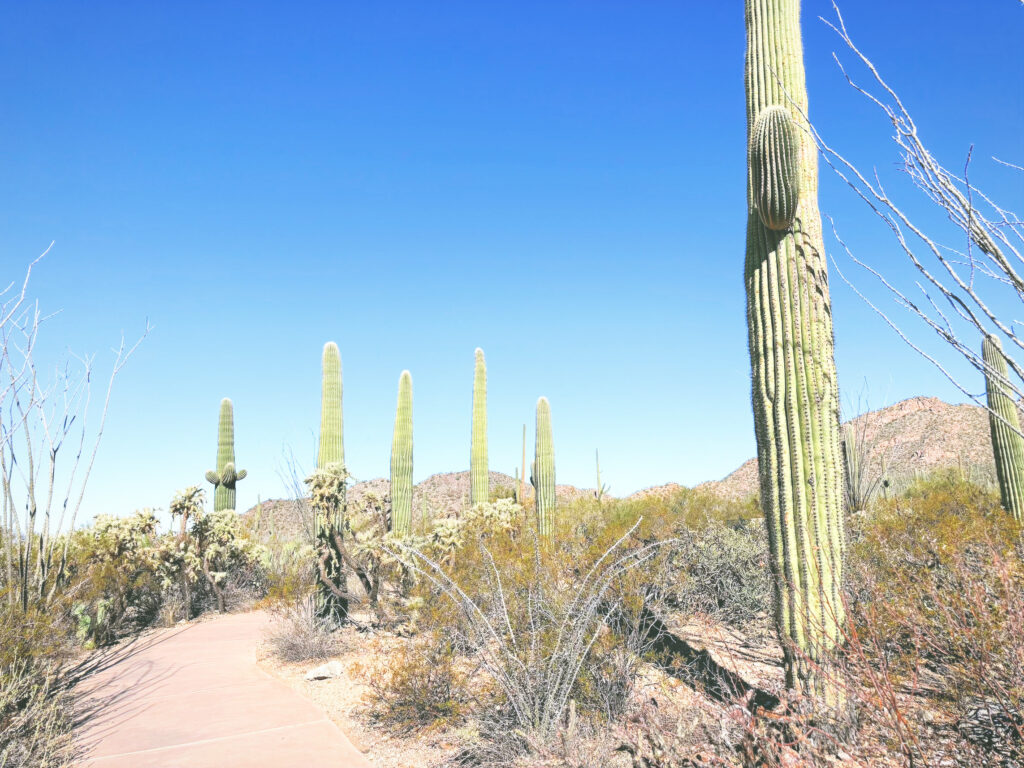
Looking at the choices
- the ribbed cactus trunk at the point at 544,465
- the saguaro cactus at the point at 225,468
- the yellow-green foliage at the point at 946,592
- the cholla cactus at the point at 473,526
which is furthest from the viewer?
the saguaro cactus at the point at 225,468

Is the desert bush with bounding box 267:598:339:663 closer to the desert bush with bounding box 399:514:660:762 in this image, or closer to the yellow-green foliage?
the desert bush with bounding box 399:514:660:762

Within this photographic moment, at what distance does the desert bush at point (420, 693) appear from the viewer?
18.3 ft

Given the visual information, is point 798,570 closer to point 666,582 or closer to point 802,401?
point 802,401

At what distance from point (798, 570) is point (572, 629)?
1.64 meters

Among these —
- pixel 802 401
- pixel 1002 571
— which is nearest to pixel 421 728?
pixel 802 401

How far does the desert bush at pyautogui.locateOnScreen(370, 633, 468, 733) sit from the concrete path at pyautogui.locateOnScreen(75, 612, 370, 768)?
1.40 ft

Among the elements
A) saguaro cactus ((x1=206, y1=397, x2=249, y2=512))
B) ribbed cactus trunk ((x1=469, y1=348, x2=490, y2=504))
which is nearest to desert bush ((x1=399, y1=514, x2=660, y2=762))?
ribbed cactus trunk ((x1=469, y1=348, x2=490, y2=504))

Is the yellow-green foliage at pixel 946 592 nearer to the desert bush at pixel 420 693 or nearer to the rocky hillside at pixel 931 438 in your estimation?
the desert bush at pixel 420 693

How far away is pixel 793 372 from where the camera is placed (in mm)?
5238

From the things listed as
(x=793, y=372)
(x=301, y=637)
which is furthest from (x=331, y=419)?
(x=793, y=372)

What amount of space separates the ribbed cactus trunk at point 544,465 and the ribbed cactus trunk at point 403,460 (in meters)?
2.63

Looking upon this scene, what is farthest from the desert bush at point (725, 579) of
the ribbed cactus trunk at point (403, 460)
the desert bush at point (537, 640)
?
the ribbed cactus trunk at point (403, 460)

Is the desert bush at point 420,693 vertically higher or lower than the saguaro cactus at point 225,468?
lower

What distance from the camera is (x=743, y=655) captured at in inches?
278
